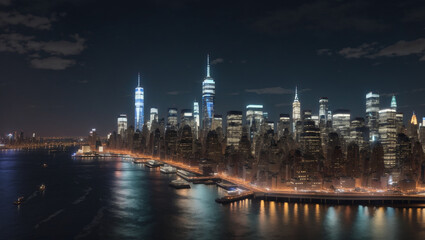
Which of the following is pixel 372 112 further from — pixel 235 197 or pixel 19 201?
pixel 19 201

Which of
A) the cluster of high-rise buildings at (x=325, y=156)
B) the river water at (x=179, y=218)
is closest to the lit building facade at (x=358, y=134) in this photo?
the cluster of high-rise buildings at (x=325, y=156)

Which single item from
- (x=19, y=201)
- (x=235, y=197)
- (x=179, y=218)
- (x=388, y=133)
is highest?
(x=388, y=133)

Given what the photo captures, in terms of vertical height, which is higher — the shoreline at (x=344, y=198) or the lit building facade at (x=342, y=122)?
the lit building facade at (x=342, y=122)

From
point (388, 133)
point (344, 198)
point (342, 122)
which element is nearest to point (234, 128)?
point (342, 122)

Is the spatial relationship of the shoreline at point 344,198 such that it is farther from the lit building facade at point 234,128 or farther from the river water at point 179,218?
the lit building facade at point 234,128

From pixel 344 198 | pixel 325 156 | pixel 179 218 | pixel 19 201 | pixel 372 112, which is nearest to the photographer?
pixel 179 218

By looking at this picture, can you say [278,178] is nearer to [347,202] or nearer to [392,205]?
[347,202]

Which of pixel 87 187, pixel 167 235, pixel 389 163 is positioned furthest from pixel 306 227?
pixel 389 163
